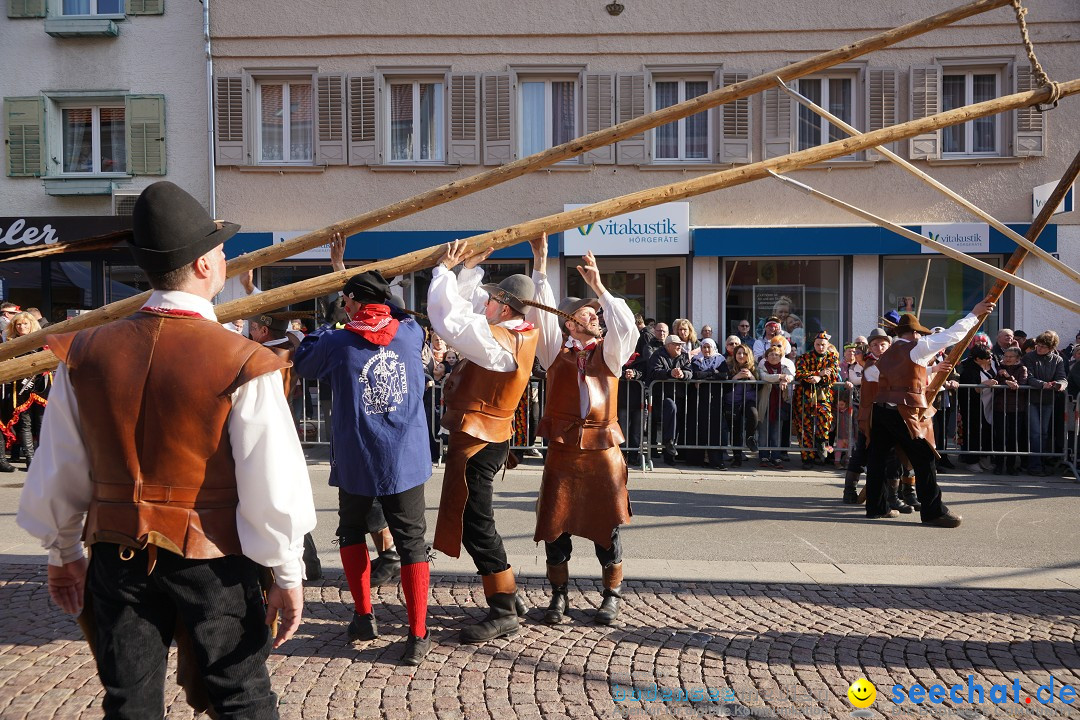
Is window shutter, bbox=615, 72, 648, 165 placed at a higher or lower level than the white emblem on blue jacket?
higher

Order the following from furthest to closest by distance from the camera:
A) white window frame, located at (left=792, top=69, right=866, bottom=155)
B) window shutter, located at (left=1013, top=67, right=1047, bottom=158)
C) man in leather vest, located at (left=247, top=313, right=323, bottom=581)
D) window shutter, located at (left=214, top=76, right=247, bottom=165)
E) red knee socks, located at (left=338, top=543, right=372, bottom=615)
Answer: window shutter, located at (left=214, top=76, right=247, bottom=165), white window frame, located at (left=792, top=69, right=866, bottom=155), window shutter, located at (left=1013, top=67, right=1047, bottom=158), man in leather vest, located at (left=247, top=313, right=323, bottom=581), red knee socks, located at (left=338, top=543, right=372, bottom=615)

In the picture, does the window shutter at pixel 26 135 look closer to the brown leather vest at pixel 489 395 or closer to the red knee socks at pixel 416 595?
the brown leather vest at pixel 489 395

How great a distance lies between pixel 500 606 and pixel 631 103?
12.4m

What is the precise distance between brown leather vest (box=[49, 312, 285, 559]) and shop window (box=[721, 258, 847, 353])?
13.7 m

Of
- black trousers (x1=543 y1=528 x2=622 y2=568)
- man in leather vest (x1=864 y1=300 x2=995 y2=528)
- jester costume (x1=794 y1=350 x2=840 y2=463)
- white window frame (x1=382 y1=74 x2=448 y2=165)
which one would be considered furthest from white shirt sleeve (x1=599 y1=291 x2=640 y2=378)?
white window frame (x1=382 y1=74 x2=448 y2=165)

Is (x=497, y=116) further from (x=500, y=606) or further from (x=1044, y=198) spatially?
(x=500, y=606)

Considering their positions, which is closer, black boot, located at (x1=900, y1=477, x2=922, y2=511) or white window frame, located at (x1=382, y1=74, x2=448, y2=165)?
black boot, located at (x1=900, y1=477, x2=922, y2=511)

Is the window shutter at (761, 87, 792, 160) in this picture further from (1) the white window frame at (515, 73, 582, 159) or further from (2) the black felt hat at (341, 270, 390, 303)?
(2) the black felt hat at (341, 270, 390, 303)

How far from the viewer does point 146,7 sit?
1572cm

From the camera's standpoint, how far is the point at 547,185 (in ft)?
51.1

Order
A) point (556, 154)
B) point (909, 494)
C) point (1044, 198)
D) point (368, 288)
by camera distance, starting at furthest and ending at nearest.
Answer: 1. point (1044, 198)
2. point (909, 494)
3. point (368, 288)
4. point (556, 154)

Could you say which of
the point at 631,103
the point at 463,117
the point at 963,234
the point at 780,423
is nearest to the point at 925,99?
the point at 963,234

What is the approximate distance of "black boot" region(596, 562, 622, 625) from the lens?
4.83m

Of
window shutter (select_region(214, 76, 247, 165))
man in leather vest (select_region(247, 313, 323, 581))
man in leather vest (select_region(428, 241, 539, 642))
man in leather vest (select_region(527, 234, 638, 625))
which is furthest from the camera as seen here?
window shutter (select_region(214, 76, 247, 165))
